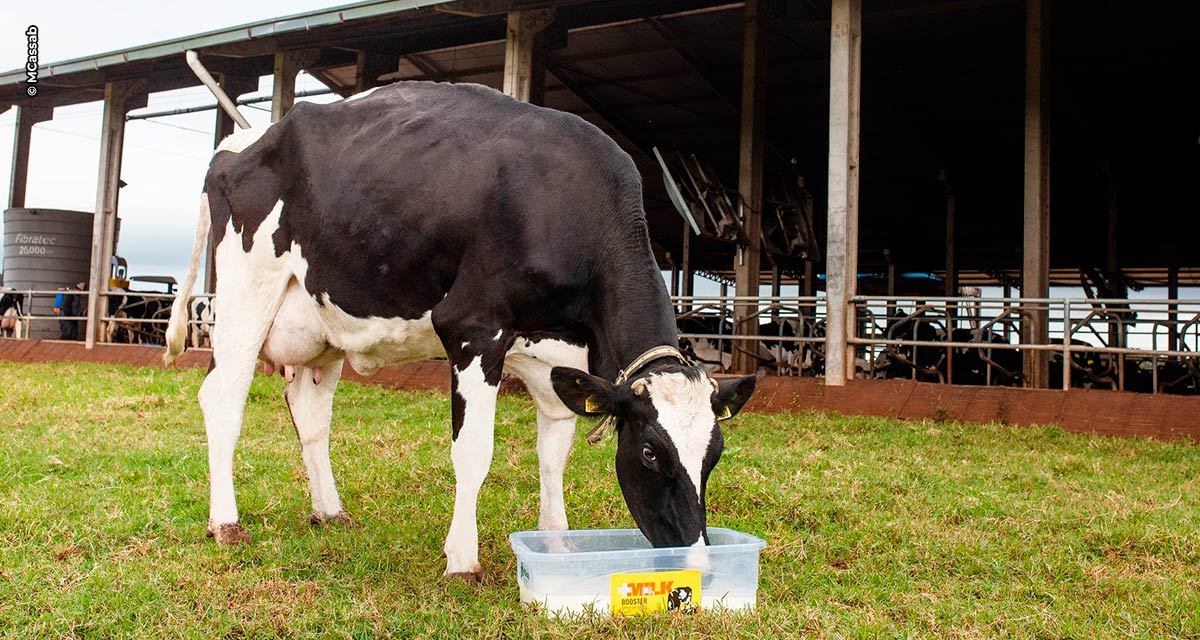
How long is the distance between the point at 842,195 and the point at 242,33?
24.6 ft

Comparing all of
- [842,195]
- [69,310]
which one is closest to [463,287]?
[842,195]

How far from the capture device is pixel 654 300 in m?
3.58

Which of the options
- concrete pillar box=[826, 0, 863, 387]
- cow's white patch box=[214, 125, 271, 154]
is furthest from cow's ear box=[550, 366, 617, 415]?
concrete pillar box=[826, 0, 863, 387]

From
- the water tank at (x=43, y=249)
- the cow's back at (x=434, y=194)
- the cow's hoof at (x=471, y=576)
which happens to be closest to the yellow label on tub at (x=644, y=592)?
the cow's hoof at (x=471, y=576)

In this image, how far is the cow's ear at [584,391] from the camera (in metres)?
3.25

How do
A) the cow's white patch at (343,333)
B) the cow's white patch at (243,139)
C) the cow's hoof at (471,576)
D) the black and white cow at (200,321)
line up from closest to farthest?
1. the cow's hoof at (471,576)
2. the cow's white patch at (343,333)
3. the cow's white patch at (243,139)
4. the black and white cow at (200,321)

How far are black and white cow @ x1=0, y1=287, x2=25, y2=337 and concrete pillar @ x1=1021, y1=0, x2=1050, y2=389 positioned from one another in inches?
593

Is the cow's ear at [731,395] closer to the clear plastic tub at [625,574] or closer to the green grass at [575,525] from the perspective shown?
the clear plastic tub at [625,574]

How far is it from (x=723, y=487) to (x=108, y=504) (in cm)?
290

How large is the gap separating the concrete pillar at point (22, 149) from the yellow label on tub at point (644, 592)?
17.8m

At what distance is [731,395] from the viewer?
3.34 metres

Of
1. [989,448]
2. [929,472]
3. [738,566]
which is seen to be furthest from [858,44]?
[738,566]

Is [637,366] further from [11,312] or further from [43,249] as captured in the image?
[11,312]

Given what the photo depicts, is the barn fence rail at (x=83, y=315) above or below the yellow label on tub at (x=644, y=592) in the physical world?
above
